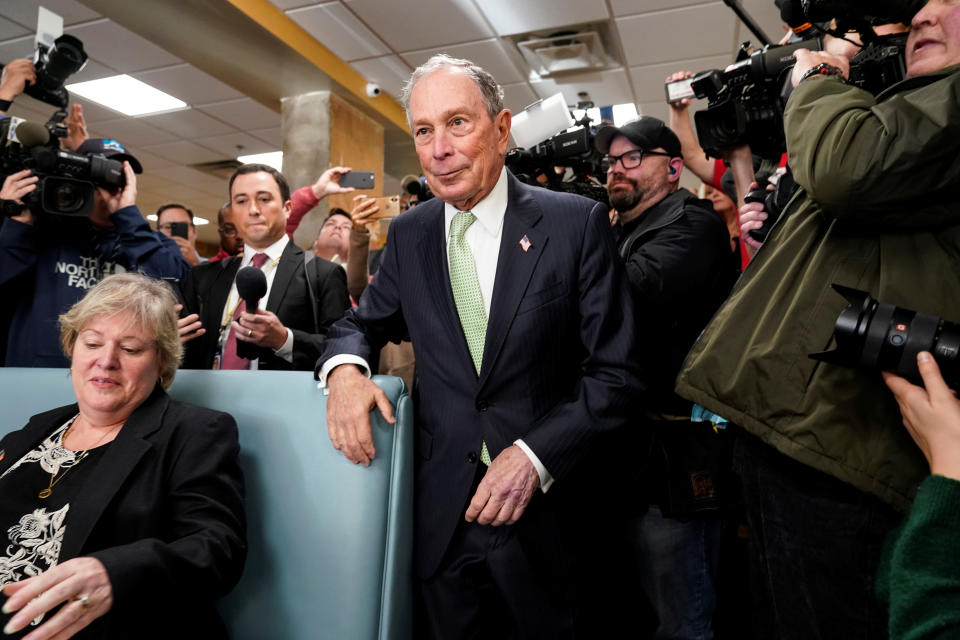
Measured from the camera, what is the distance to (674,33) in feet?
13.2

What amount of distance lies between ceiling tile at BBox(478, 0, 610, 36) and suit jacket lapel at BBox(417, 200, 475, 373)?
2947mm

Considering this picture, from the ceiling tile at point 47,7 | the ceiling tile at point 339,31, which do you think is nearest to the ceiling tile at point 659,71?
the ceiling tile at point 339,31

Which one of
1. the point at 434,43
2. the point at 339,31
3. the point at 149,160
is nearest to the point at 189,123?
the point at 149,160

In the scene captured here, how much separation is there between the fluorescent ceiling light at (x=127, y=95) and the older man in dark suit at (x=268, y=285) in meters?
3.58

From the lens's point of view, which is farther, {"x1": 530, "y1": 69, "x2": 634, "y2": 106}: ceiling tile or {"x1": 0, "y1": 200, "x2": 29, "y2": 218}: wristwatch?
{"x1": 530, "y1": 69, "x2": 634, "y2": 106}: ceiling tile

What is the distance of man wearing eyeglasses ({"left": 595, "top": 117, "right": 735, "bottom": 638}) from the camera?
1400 millimetres

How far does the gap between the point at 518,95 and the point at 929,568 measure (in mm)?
4833

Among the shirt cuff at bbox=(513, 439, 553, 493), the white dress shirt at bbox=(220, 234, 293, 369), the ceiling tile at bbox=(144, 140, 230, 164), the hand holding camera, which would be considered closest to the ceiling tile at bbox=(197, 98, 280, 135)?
the ceiling tile at bbox=(144, 140, 230, 164)

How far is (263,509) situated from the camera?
48.9 inches

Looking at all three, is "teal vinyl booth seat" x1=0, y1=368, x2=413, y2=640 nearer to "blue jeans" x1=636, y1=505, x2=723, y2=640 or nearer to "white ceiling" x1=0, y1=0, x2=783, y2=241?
"blue jeans" x1=636, y1=505, x2=723, y2=640

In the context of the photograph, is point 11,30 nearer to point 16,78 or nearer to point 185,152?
point 185,152

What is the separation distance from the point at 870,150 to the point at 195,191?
8372 millimetres

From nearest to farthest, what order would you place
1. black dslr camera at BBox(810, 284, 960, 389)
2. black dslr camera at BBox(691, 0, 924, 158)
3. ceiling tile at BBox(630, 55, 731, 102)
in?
black dslr camera at BBox(810, 284, 960, 389)
black dslr camera at BBox(691, 0, 924, 158)
ceiling tile at BBox(630, 55, 731, 102)

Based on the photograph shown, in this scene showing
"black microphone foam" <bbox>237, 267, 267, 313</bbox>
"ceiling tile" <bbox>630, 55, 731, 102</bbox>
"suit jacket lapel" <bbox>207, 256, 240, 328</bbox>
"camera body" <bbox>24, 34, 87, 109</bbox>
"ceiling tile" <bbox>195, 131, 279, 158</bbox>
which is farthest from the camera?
"ceiling tile" <bbox>195, 131, 279, 158</bbox>
